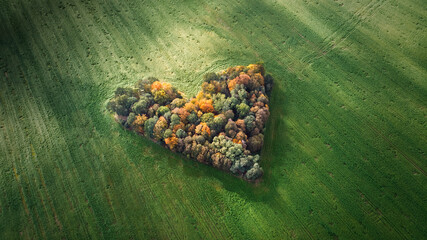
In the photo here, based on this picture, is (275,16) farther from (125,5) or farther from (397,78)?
(125,5)

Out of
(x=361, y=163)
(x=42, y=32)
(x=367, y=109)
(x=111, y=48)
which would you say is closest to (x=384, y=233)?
(x=361, y=163)

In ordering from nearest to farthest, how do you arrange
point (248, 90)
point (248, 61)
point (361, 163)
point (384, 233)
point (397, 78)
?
1. point (384, 233)
2. point (361, 163)
3. point (248, 90)
4. point (397, 78)
5. point (248, 61)

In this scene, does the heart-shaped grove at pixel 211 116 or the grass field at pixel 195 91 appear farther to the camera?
the heart-shaped grove at pixel 211 116

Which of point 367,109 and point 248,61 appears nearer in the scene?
point 367,109


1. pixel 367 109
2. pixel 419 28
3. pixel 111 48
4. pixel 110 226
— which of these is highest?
pixel 419 28
